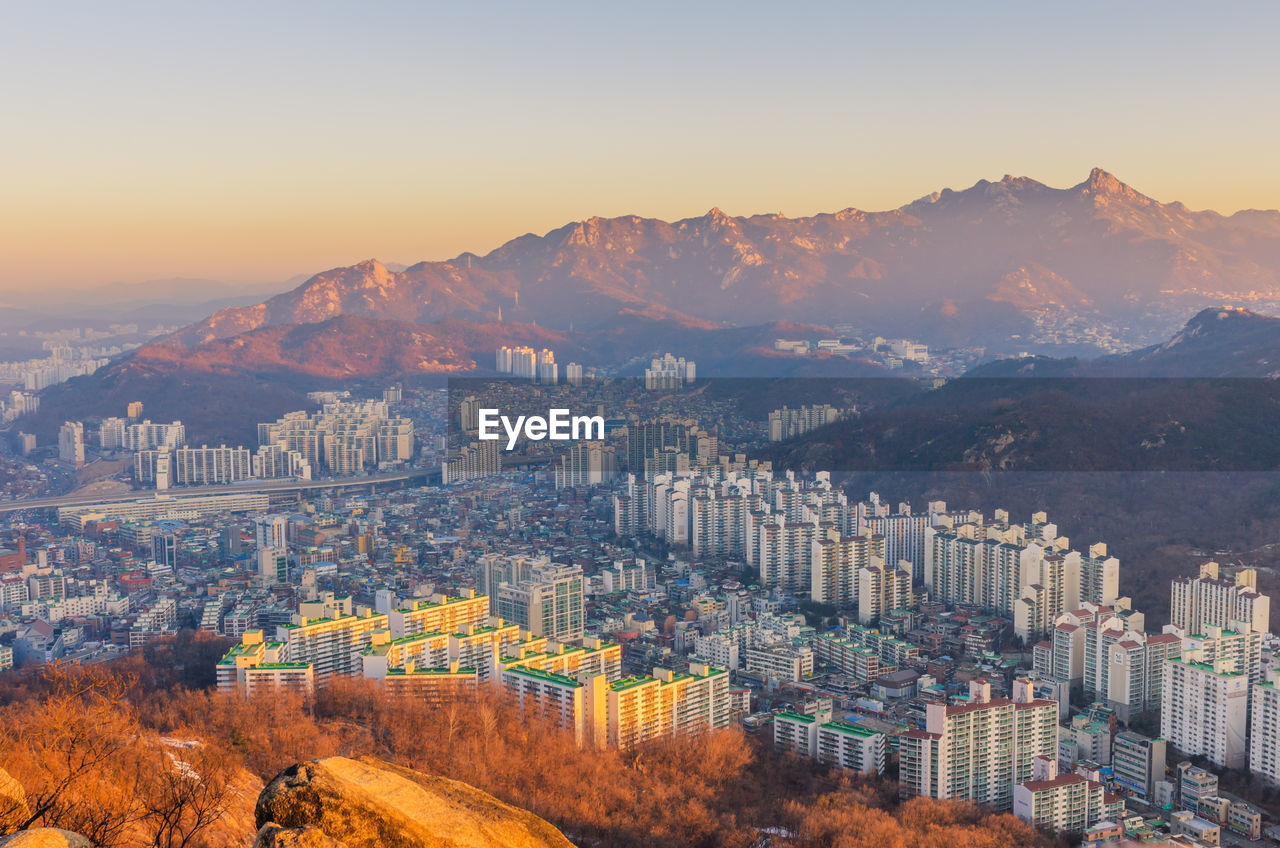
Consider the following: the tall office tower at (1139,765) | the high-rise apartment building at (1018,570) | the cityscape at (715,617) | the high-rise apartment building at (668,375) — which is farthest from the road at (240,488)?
the tall office tower at (1139,765)

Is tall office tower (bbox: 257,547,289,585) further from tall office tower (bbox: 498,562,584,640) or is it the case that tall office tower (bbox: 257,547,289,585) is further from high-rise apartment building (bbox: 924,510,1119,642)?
high-rise apartment building (bbox: 924,510,1119,642)

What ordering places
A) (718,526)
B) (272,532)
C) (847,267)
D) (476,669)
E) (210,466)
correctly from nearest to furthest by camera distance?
1. (476,669)
2. (718,526)
3. (272,532)
4. (210,466)
5. (847,267)

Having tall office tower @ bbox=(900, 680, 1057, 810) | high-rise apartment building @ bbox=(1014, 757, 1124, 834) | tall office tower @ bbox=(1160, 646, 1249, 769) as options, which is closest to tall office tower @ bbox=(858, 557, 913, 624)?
tall office tower @ bbox=(1160, 646, 1249, 769)

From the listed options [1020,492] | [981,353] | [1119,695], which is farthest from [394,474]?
[981,353]

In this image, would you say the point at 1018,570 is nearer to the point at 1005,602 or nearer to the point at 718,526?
the point at 1005,602

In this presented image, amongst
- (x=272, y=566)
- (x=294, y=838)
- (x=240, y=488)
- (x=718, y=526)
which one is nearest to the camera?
(x=294, y=838)

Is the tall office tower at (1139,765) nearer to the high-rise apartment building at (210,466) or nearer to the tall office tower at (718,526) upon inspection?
the tall office tower at (718,526)

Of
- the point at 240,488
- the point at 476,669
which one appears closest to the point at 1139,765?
the point at 476,669
